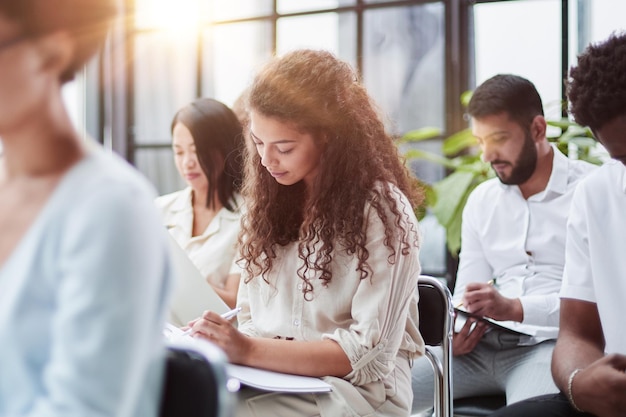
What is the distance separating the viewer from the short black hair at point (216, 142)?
8.36ft

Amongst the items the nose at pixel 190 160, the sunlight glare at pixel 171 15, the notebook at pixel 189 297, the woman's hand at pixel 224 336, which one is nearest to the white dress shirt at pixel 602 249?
the woman's hand at pixel 224 336

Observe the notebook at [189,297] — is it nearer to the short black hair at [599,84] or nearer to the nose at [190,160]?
the nose at [190,160]

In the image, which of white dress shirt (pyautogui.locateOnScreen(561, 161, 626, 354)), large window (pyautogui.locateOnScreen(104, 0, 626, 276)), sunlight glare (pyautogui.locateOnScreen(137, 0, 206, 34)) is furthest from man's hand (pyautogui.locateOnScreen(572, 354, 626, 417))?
sunlight glare (pyautogui.locateOnScreen(137, 0, 206, 34))

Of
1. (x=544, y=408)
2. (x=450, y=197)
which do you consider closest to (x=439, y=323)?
(x=544, y=408)

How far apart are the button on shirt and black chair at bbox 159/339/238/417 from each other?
1627mm

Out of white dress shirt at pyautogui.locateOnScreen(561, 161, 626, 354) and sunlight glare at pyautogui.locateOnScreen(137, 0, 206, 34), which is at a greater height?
sunlight glare at pyautogui.locateOnScreen(137, 0, 206, 34)

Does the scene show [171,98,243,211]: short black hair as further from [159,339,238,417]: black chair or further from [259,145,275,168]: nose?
[159,339,238,417]: black chair

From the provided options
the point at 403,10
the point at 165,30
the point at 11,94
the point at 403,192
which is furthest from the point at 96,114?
the point at 11,94

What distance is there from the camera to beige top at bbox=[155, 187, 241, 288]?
7.97ft

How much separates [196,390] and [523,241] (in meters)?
1.92

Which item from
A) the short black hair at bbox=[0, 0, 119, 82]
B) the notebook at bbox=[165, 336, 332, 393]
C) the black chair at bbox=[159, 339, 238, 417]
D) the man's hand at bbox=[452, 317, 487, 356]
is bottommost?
the man's hand at bbox=[452, 317, 487, 356]

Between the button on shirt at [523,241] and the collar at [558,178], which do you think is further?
the collar at [558,178]

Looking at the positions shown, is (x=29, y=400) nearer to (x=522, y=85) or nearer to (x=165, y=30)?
(x=522, y=85)

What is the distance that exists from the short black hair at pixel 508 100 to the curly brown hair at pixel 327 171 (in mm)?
1179
